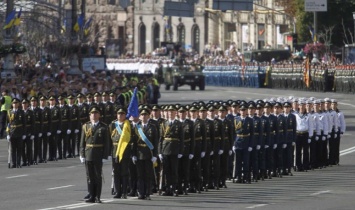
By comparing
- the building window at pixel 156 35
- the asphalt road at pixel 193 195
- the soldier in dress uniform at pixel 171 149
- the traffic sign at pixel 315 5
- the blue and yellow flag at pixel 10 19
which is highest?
the traffic sign at pixel 315 5

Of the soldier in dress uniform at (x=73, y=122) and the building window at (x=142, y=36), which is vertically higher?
the building window at (x=142, y=36)

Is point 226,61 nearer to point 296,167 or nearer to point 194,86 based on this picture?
point 194,86

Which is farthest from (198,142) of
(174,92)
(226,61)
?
(226,61)

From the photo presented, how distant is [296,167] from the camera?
3222 centimetres

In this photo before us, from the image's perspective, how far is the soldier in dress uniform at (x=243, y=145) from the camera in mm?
28922

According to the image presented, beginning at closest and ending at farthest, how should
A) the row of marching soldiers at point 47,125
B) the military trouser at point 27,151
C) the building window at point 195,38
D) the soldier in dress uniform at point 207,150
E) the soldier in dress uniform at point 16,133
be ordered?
the soldier in dress uniform at point 207,150 → the soldier in dress uniform at point 16,133 → the row of marching soldiers at point 47,125 → the military trouser at point 27,151 → the building window at point 195,38

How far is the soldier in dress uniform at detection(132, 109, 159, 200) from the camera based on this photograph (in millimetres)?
25312

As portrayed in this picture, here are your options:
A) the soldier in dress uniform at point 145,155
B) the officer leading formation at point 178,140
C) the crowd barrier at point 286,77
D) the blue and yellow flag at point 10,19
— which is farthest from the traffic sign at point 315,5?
the soldier in dress uniform at point 145,155

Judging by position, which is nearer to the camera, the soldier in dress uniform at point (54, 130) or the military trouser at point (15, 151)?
the military trouser at point (15, 151)

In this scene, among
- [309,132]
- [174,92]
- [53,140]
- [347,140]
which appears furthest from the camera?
[174,92]

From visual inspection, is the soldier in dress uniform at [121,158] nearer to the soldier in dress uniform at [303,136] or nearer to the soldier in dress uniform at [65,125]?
the soldier in dress uniform at [303,136]

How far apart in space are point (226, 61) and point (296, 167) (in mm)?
59361

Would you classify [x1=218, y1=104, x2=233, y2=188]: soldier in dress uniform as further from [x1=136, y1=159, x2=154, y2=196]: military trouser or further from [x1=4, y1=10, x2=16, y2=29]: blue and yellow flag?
[x1=4, y1=10, x2=16, y2=29]: blue and yellow flag

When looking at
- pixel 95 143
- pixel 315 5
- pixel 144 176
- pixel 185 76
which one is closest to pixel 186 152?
pixel 144 176
